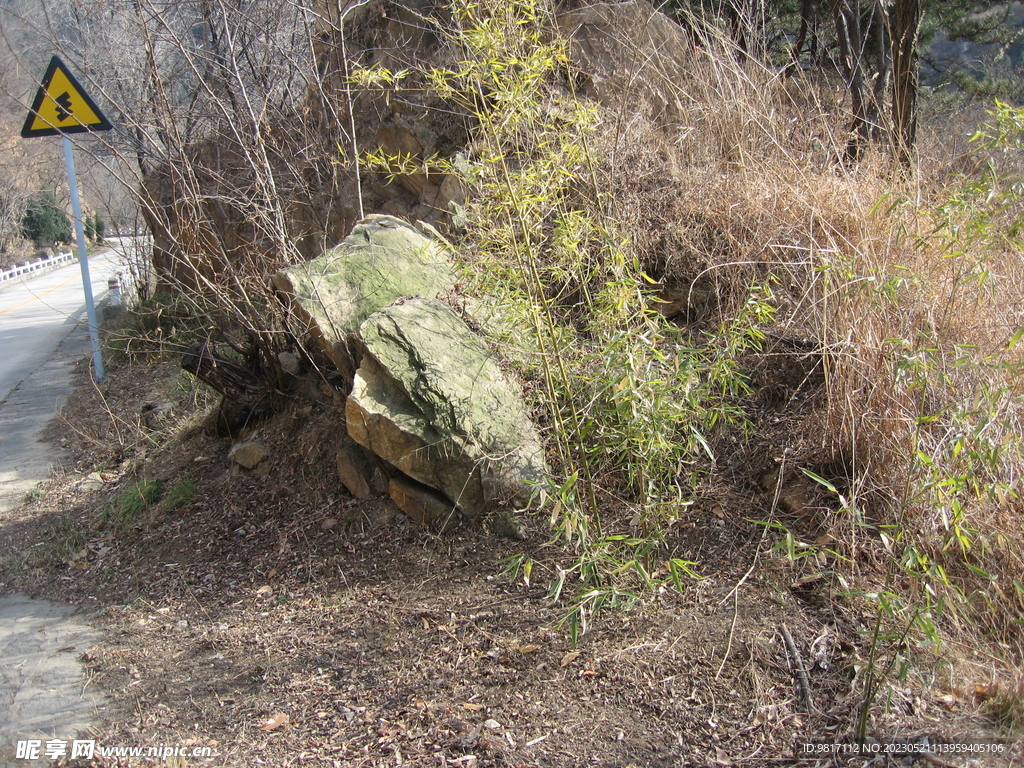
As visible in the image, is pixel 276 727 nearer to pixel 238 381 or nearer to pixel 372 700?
pixel 372 700

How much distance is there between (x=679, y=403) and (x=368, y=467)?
6.94ft

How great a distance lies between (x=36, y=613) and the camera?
4336 millimetres

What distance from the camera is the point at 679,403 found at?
327 cm

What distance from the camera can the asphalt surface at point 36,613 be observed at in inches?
130

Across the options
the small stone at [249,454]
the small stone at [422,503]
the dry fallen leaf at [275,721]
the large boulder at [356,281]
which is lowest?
the dry fallen leaf at [275,721]

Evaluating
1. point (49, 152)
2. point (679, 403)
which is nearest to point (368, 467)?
point (679, 403)

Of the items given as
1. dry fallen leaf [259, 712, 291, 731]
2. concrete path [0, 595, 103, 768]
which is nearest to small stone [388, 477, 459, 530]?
dry fallen leaf [259, 712, 291, 731]

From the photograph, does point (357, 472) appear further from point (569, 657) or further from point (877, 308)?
point (877, 308)

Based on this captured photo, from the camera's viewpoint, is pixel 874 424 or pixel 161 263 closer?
pixel 874 424

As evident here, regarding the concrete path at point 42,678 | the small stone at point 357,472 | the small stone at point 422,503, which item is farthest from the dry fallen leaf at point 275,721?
the small stone at point 357,472

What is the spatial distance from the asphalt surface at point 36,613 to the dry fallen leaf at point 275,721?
0.74 m

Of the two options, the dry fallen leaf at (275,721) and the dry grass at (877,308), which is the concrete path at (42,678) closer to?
the dry fallen leaf at (275,721)

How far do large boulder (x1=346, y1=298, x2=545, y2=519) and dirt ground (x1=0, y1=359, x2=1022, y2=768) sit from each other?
0.27 m

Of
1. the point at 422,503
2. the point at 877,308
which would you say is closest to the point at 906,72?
the point at 877,308
